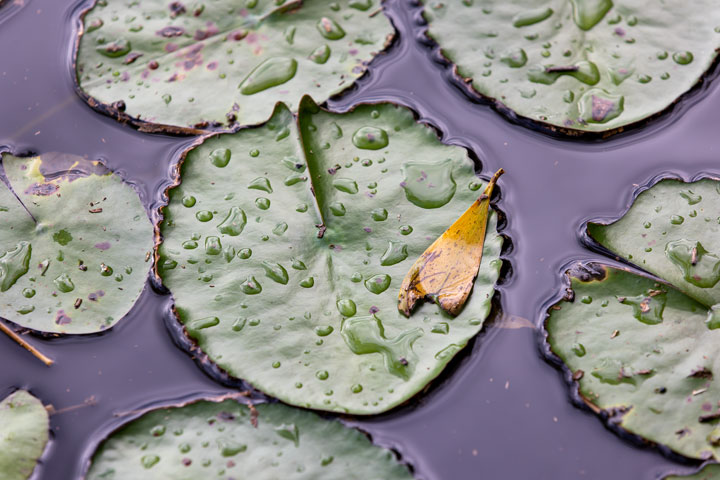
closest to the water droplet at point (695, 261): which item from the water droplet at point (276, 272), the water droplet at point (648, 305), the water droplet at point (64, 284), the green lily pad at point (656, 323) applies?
the green lily pad at point (656, 323)

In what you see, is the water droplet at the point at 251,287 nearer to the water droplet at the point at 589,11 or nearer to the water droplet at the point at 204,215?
the water droplet at the point at 204,215

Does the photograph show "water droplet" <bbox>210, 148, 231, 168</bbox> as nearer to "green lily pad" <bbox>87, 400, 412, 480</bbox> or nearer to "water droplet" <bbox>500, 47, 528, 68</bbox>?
"green lily pad" <bbox>87, 400, 412, 480</bbox>

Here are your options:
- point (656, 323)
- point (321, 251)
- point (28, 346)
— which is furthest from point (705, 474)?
point (28, 346)

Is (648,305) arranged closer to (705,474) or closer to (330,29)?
(705,474)

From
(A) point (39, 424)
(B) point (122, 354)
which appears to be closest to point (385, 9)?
(B) point (122, 354)

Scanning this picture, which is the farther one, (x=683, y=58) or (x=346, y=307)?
(x=683, y=58)
